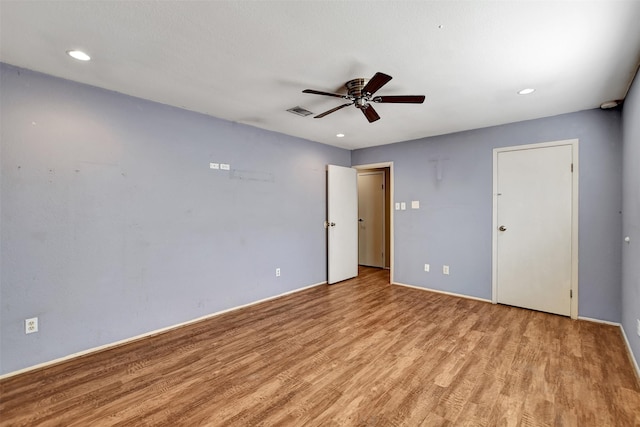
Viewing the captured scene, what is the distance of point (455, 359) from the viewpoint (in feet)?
7.86

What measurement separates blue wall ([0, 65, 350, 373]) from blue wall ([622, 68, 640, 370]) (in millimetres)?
3650

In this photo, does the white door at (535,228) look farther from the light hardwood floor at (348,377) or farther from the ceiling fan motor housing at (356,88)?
the ceiling fan motor housing at (356,88)

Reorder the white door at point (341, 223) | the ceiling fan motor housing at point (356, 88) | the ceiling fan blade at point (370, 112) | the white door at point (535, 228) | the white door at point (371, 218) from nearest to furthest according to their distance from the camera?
the ceiling fan motor housing at point (356, 88) → the ceiling fan blade at point (370, 112) → the white door at point (535, 228) → the white door at point (341, 223) → the white door at point (371, 218)

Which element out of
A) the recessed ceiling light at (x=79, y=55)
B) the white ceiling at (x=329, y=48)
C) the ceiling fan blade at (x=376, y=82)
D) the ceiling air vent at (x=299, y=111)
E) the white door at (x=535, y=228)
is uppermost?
the ceiling air vent at (x=299, y=111)

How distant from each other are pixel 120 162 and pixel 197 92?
3.30ft

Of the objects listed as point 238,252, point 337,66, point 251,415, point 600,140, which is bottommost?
point 251,415

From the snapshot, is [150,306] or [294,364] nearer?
[294,364]

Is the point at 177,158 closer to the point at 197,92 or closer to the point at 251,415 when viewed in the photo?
the point at 197,92

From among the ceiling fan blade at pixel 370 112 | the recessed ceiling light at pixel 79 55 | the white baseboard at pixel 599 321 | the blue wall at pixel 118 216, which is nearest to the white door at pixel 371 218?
the blue wall at pixel 118 216

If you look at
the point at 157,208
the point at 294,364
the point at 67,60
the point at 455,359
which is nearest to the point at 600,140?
the point at 455,359

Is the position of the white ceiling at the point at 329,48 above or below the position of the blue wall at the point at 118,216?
above

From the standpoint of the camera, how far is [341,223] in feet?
16.3

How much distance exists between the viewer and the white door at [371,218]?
20.1 ft

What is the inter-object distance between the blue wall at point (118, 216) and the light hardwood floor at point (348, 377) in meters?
0.38
